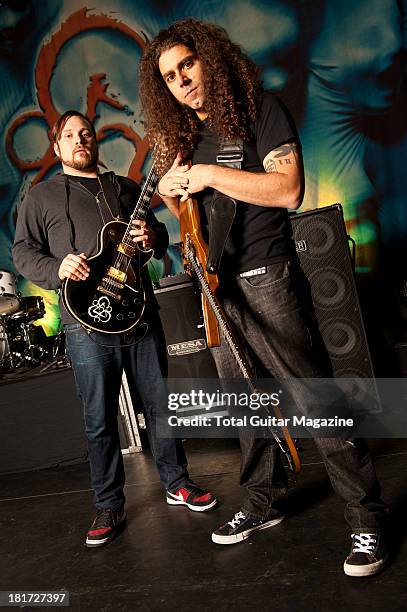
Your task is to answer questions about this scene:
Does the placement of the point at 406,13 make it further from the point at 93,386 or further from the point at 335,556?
the point at 335,556

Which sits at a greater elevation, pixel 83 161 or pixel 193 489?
pixel 83 161

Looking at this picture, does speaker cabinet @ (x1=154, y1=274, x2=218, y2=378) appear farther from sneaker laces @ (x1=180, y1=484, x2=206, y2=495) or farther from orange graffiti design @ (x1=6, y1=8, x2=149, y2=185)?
orange graffiti design @ (x1=6, y1=8, x2=149, y2=185)

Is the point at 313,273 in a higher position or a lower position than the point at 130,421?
higher

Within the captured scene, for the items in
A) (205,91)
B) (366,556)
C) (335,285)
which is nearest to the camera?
(366,556)

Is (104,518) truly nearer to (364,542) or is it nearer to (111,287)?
(111,287)

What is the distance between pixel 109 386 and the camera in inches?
96.9

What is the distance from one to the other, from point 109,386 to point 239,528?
→ 0.81m

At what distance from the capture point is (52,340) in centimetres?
568

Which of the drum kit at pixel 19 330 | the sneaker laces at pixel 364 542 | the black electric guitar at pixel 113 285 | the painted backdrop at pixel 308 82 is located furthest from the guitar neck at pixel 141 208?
the drum kit at pixel 19 330

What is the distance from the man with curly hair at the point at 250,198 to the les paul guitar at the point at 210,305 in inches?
2.3

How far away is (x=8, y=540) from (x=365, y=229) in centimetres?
337

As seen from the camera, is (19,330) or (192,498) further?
(19,330)

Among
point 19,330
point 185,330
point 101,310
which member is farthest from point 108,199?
point 19,330

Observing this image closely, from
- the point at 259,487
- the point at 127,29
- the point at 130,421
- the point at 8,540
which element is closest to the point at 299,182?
the point at 259,487
